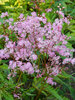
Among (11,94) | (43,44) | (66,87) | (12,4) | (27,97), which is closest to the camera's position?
(43,44)

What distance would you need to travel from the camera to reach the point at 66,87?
2906 mm

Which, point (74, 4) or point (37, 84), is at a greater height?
point (74, 4)

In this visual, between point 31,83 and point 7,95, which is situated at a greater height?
point 7,95

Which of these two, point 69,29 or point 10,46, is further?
point 69,29

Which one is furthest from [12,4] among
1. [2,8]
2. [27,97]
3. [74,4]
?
[27,97]

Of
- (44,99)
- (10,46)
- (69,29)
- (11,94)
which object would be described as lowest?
(44,99)

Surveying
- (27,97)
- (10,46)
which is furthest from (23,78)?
(10,46)

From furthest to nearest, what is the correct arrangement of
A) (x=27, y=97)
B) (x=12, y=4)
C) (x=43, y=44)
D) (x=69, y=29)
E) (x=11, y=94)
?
(x=12, y=4)
(x=69, y=29)
(x=27, y=97)
(x=11, y=94)
(x=43, y=44)

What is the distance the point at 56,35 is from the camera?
197cm

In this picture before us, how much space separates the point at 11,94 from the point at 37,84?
0.37 m

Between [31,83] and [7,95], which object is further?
[31,83]

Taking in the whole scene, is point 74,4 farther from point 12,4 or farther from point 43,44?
point 43,44

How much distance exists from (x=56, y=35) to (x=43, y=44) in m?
0.18

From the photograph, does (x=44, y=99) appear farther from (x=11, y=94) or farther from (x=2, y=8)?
(x=2, y=8)
